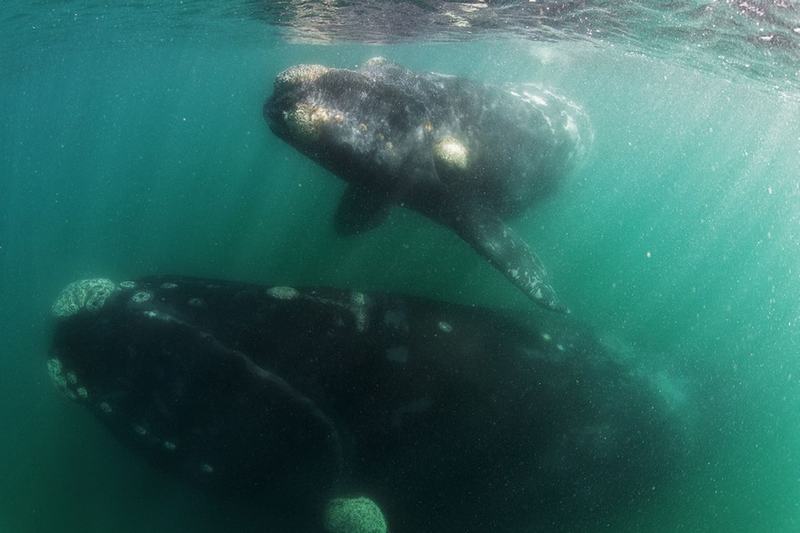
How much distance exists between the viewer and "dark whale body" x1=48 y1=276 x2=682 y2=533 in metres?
6.82

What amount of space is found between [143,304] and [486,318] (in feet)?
16.6

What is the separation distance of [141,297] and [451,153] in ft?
17.0

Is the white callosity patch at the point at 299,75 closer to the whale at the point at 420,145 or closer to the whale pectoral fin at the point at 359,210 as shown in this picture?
the whale at the point at 420,145

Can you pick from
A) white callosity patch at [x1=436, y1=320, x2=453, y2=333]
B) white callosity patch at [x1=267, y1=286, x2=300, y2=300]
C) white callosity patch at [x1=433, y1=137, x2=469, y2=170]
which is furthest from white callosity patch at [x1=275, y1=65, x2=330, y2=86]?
white callosity patch at [x1=436, y1=320, x2=453, y2=333]

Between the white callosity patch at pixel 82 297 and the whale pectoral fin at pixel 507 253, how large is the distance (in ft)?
17.6

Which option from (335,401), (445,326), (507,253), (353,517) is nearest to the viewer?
(353,517)

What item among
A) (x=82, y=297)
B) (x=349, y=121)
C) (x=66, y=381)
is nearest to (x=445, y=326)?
(x=349, y=121)

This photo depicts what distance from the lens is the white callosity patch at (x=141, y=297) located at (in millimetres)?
7512

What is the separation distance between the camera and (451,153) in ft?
29.6

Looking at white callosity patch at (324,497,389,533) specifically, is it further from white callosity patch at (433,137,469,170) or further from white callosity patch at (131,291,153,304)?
white callosity patch at (433,137,469,170)

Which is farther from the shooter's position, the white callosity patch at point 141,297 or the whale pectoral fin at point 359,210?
the whale pectoral fin at point 359,210

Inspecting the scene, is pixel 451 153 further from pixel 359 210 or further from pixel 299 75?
pixel 299 75

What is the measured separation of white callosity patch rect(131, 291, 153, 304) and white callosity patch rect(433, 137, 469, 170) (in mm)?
4791

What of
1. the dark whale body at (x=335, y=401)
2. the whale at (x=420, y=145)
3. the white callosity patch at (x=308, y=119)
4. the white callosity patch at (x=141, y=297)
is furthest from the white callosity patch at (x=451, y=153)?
the white callosity patch at (x=141, y=297)
